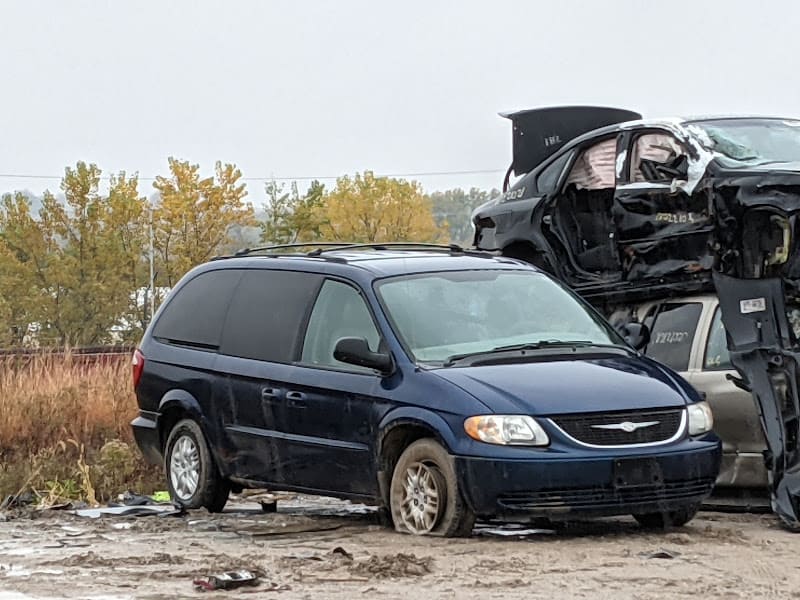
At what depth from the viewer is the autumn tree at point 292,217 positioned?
6588cm

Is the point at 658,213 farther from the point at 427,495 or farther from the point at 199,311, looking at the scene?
the point at 427,495

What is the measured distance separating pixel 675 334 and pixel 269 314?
2777mm

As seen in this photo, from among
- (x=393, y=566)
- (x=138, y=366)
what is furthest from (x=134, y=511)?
(x=393, y=566)

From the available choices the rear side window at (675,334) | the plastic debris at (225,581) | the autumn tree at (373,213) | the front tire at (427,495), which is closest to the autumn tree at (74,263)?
the autumn tree at (373,213)

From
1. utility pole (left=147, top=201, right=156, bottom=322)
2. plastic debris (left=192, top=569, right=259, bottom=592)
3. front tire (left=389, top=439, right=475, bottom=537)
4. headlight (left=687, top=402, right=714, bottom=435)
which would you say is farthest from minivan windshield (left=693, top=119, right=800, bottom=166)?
utility pole (left=147, top=201, right=156, bottom=322)

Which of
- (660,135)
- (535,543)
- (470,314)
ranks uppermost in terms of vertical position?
(660,135)

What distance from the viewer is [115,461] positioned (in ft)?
46.5

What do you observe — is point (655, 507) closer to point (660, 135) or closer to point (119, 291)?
point (660, 135)

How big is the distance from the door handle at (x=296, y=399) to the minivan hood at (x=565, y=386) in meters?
1.14

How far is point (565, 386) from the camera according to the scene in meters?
9.28

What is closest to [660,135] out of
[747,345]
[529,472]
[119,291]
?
[747,345]

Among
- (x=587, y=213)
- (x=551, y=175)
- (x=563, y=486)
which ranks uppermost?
(x=551, y=175)

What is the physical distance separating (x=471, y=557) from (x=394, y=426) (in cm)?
137

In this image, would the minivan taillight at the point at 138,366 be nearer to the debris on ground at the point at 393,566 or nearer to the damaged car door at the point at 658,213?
the damaged car door at the point at 658,213
